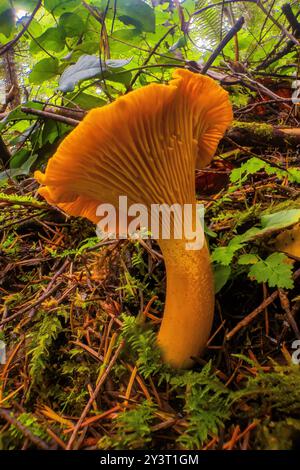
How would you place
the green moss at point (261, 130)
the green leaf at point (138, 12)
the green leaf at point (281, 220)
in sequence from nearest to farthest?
1. the green leaf at point (281, 220)
2. the green moss at point (261, 130)
3. the green leaf at point (138, 12)

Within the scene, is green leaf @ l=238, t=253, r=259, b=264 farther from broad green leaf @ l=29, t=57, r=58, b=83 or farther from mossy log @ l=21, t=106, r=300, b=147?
broad green leaf @ l=29, t=57, r=58, b=83

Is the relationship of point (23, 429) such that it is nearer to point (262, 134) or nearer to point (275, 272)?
point (275, 272)

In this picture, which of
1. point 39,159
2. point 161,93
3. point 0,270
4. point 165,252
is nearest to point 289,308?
point 165,252

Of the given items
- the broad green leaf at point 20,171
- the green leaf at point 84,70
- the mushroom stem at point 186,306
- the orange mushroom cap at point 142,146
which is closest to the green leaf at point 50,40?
the green leaf at point 84,70

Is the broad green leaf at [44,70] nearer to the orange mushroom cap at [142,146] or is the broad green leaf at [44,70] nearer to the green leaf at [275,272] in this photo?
the orange mushroom cap at [142,146]

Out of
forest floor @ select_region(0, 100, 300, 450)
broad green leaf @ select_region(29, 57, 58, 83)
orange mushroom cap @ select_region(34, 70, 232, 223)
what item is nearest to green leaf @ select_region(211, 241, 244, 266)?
forest floor @ select_region(0, 100, 300, 450)
